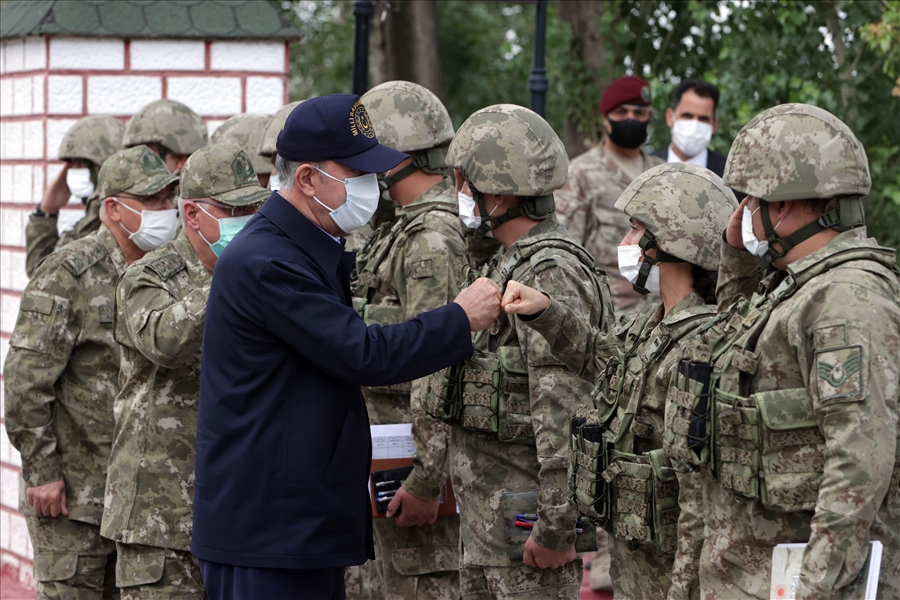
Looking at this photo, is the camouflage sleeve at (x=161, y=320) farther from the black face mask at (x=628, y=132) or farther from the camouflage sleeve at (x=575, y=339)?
the black face mask at (x=628, y=132)

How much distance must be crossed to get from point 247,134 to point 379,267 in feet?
6.31

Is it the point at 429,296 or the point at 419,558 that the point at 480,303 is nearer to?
the point at 429,296

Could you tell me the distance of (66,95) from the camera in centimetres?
677

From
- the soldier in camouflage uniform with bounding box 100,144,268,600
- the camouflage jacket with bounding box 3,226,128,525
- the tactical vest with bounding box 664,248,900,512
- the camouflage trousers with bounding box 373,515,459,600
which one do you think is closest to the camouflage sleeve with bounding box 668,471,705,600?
the tactical vest with bounding box 664,248,900,512

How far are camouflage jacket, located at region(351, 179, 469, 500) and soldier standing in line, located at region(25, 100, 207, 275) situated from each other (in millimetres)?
1844

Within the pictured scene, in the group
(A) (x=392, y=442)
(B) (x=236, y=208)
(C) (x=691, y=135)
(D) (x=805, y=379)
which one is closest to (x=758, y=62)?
(C) (x=691, y=135)

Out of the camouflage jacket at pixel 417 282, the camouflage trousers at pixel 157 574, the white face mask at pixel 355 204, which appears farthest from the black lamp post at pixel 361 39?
the white face mask at pixel 355 204

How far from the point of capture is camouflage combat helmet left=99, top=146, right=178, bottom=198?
498cm

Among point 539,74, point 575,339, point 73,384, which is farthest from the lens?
point 539,74

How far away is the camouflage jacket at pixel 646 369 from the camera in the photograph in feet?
10.9

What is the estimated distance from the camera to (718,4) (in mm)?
9961

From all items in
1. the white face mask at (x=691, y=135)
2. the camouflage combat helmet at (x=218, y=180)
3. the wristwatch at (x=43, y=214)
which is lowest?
the wristwatch at (x=43, y=214)

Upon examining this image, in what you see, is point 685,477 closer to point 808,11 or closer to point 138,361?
point 138,361

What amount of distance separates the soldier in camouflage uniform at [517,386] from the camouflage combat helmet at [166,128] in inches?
99.4
